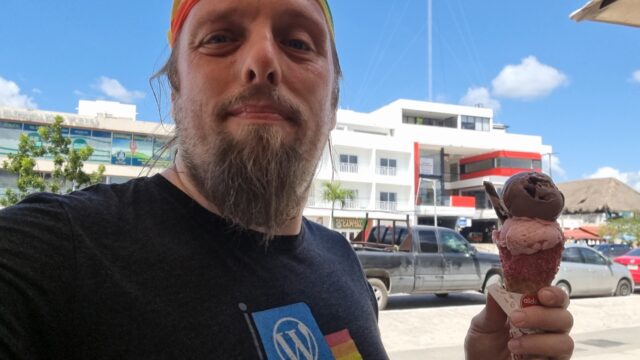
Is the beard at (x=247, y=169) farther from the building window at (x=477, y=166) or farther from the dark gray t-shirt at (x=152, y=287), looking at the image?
the building window at (x=477, y=166)

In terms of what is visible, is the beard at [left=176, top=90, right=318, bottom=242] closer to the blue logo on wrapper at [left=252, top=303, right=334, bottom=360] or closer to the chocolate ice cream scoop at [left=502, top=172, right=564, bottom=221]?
the blue logo on wrapper at [left=252, top=303, right=334, bottom=360]

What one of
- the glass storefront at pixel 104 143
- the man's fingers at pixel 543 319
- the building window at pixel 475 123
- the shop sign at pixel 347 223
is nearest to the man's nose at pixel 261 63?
the man's fingers at pixel 543 319

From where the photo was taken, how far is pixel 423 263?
10422 mm

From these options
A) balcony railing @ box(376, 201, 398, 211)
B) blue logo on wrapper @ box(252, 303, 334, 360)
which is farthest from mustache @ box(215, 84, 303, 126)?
balcony railing @ box(376, 201, 398, 211)

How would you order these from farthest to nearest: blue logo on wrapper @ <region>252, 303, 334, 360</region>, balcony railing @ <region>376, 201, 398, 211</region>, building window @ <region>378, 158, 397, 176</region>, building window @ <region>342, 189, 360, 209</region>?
building window @ <region>378, 158, 397, 176</region>
balcony railing @ <region>376, 201, 398, 211</region>
building window @ <region>342, 189, 360, 209</region>
blue logo on wrapper @ <region>252, 303, 334, 360</region>

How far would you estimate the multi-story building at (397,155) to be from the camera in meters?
38.0

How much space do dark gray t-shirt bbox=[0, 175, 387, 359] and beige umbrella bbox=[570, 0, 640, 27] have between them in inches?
125

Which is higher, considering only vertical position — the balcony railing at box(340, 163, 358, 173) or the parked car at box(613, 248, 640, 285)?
the balcony railing at box(340, 163, 358, 173)

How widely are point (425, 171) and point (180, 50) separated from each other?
45.6 meters

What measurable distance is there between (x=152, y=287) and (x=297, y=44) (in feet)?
2.68

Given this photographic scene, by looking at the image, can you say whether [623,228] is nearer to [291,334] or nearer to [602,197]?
[602,197]

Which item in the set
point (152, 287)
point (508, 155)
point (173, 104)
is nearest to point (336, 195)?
point (508, 155)

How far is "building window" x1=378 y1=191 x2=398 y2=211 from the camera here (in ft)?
135

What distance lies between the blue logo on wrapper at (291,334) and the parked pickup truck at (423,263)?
8.48m
